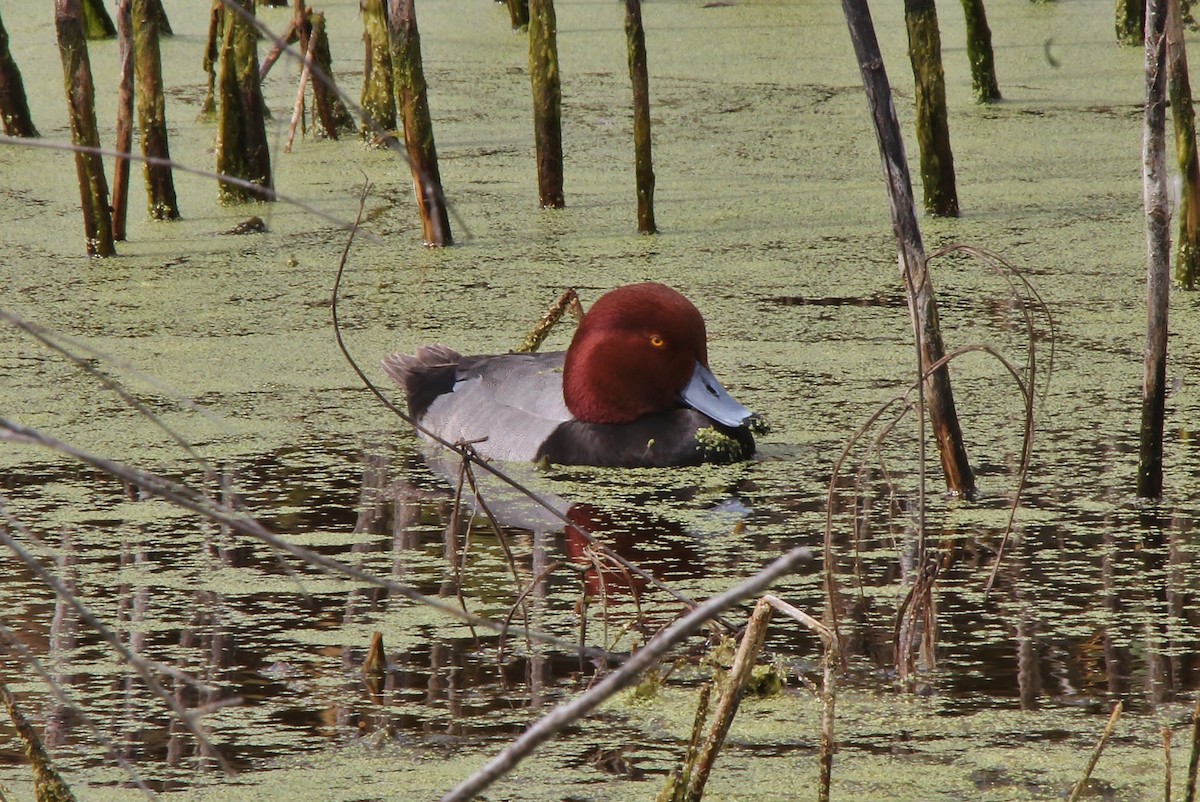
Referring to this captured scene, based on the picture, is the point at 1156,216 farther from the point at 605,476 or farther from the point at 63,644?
the point at 63,644

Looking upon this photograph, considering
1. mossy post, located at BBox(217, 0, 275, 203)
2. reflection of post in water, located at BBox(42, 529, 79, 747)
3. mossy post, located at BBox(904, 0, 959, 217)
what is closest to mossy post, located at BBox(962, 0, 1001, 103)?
mossy post, located at BBox(904, 0, 959, 217)

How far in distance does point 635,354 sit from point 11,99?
443 cm

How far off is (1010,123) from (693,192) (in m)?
1.83

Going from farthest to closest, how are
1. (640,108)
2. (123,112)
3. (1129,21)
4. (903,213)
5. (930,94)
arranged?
(1129,21), (930,94), (640,108), (123,112), (903,213)

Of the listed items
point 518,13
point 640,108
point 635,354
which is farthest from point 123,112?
point 518,13

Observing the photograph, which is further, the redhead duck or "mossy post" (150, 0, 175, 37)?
"mossy post" (150, 0, 175, 37)

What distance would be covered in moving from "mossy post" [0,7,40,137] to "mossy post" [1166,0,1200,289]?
188 inches

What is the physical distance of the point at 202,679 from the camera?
2.77 metres

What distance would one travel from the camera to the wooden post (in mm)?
3381

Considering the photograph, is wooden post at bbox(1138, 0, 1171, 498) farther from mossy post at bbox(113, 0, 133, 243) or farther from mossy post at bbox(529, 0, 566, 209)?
mossy post at bbox(113, 0, 133, 243)

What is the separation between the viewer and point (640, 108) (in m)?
6.04

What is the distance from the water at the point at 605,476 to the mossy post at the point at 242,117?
0.68 ft

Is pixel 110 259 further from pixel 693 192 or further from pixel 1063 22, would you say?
pixel 1063 22

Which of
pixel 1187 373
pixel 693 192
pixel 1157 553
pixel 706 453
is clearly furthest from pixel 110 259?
pixel 1157 553
